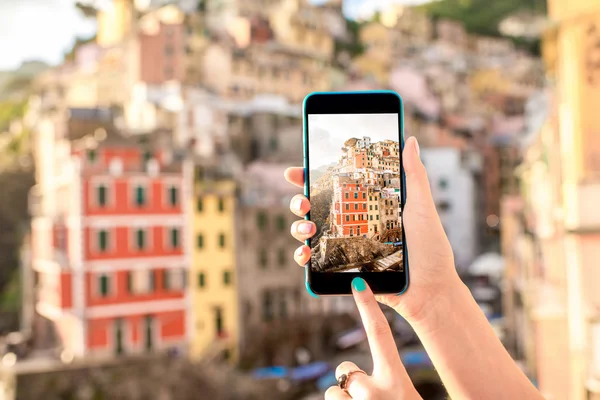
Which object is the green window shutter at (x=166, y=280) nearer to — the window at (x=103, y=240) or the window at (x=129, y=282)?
the window at (x=129, y=282)

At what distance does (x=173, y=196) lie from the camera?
366 inches

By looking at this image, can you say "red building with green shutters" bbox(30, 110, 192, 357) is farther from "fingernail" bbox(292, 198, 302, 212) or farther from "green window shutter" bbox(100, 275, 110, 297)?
"fingernail" bbox(292, 198, 302, 212)

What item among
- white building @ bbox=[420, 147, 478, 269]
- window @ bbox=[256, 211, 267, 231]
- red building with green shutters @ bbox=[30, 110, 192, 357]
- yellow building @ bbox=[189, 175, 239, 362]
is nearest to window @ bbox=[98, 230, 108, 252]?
red building with green shutters @ bbox=[30, 110, 192, 357]

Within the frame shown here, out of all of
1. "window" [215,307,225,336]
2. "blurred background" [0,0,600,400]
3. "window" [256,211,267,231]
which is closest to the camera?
"blurred background" [0,0,600,400]

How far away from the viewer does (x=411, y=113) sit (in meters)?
14.2

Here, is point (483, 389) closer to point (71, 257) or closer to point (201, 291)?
point (71, 257)

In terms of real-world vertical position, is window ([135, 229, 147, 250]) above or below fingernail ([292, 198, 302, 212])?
below

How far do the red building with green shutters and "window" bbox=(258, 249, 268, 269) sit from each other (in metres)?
1.22

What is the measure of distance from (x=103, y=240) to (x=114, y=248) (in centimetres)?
20

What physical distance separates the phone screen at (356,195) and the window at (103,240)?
830 cm

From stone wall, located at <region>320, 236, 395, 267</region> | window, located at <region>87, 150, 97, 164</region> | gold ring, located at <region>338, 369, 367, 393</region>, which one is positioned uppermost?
window, located at <region>87, 150, 97, 164</region>

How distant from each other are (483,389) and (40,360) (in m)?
9.17

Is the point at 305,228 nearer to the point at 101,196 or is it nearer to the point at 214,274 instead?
the point at 101,196

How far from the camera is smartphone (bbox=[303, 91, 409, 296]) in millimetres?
717
